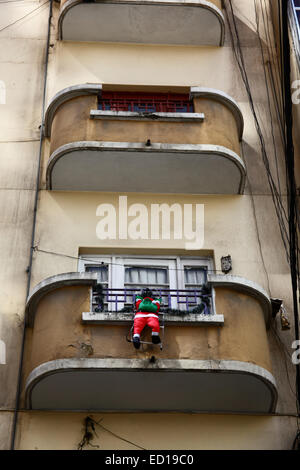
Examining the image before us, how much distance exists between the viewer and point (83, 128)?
1298cm

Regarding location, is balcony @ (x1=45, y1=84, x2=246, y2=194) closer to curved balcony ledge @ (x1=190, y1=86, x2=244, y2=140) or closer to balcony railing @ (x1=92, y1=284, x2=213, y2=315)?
curved balcony ledge @ (x1=190, y1=86, x2=244, y2=140)

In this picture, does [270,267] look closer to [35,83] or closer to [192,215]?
[192,215]

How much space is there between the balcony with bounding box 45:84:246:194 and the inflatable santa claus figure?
9.88ft

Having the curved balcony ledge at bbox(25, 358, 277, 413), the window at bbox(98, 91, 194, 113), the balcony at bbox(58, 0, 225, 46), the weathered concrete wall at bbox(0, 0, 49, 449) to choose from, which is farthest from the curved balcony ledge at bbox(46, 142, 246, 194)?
the curved balcony ledge at bbox(25, 358, 277, 413)

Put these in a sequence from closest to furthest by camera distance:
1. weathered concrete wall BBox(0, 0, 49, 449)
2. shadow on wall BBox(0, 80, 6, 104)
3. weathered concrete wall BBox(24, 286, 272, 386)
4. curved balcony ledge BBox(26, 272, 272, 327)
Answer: weathered concrete wall BBox(24, 286, 272, 386), curved balcony ledge BBox(26, 272, 272, 327), weathered concrete wall BBox(0, 0, 49, 449), shadow on wall BBox(0, 80, 6, 104)

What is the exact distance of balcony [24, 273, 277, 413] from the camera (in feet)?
33.5

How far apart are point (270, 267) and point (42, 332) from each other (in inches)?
159

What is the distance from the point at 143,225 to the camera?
497 inches

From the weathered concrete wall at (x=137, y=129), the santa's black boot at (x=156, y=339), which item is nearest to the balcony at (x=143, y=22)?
the weathered concrete wall at (x=137, y=129)

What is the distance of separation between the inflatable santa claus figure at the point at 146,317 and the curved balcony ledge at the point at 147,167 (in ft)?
9.83

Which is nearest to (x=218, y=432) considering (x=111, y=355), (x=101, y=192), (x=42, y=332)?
(x=111, y=355)

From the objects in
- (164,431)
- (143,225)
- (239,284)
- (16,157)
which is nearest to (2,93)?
(16,157)

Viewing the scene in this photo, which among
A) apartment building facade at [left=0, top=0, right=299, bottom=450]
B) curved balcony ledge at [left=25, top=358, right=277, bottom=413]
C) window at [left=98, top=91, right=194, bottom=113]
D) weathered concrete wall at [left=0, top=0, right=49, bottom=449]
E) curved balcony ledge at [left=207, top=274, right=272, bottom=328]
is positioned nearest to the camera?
curved balcony ledge at [left=25, top=358, right=277, bottom=413]

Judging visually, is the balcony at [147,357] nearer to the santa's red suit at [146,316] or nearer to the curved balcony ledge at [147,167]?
the santa's red suit at [146,316]
